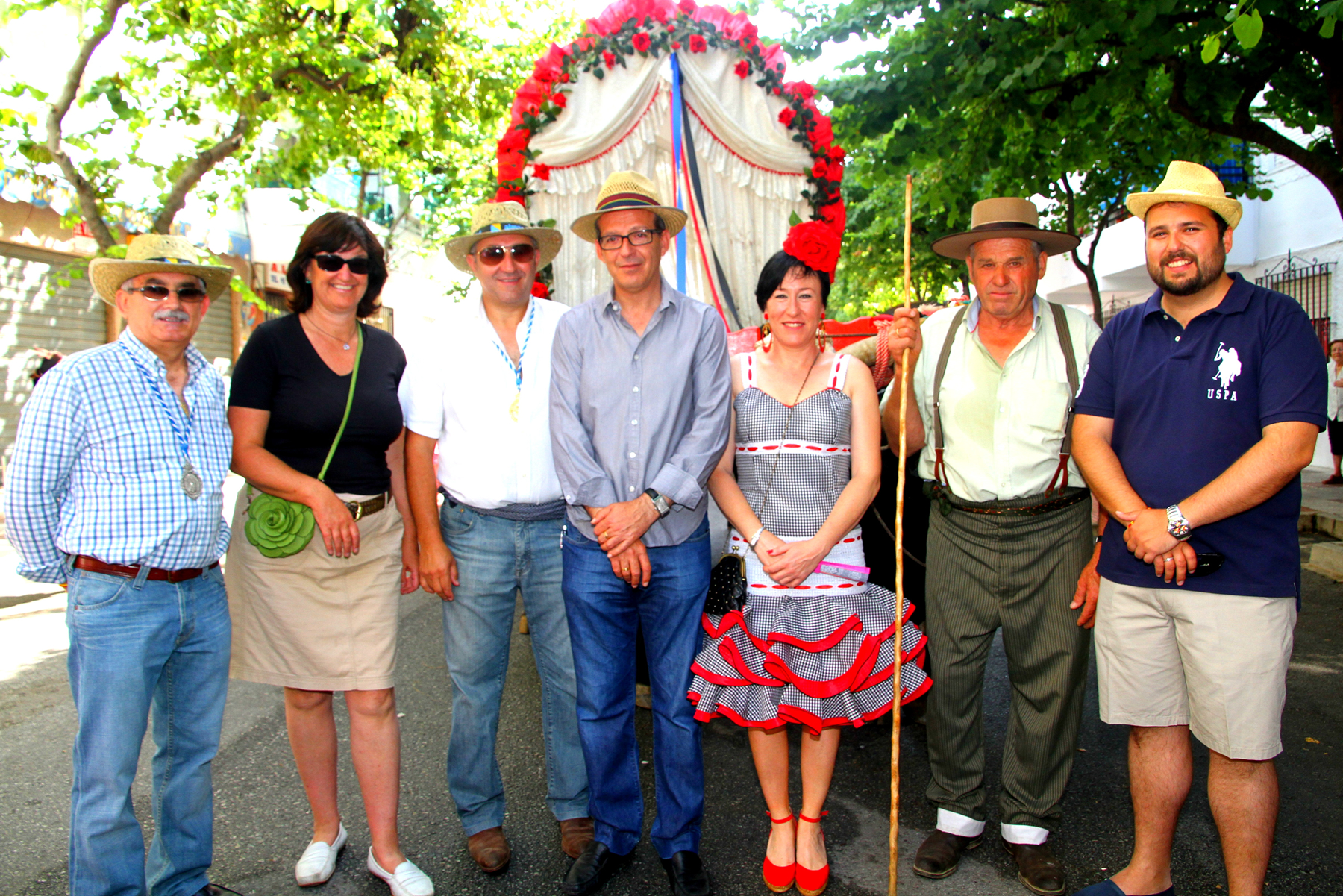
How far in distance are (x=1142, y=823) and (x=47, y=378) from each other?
138 inches

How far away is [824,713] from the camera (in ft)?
9.56

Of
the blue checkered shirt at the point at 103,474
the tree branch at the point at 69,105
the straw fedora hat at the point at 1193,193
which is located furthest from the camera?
the tree branch at the point at 69,105

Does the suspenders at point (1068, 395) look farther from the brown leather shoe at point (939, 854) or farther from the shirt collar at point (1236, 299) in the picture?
the brown leather shoe at point (939, 854)

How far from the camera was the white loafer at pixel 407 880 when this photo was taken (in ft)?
9.75

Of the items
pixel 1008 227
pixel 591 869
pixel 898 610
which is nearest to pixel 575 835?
pixel 591 869

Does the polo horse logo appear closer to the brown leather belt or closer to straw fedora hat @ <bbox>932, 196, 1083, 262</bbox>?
straw fedora hat @ <bbox>932, 196, 1083, 262</bbox>

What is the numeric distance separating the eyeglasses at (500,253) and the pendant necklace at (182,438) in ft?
3.61

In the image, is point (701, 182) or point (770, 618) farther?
point (701, 182)

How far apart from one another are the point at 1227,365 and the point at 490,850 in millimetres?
2813

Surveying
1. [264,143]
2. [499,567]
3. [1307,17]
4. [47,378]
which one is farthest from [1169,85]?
[264,143]

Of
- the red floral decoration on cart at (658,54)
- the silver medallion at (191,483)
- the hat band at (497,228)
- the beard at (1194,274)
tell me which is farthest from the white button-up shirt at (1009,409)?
the silver medallion at (191,483)

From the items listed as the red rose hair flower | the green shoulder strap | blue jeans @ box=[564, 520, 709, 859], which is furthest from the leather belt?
the red rose hair flower

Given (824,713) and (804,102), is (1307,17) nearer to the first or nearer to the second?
(804,102)

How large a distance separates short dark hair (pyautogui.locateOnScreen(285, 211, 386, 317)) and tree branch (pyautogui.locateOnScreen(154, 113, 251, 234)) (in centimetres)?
652
